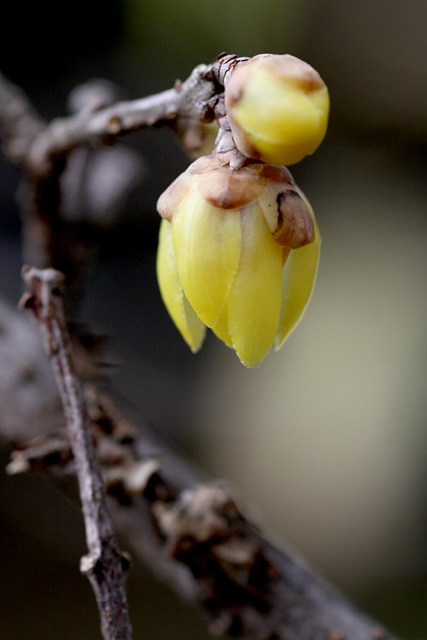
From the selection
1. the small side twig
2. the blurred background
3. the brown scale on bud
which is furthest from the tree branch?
the blurred background

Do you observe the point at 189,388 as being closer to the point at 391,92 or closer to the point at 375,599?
the point at 375,599

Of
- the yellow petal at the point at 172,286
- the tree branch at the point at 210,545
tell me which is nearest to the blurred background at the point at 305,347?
the tree branch at the point at 210,545

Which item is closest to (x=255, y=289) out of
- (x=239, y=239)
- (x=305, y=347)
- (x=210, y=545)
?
(x=239, y=239)

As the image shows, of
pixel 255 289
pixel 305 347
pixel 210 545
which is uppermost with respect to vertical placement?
pixel 305 347

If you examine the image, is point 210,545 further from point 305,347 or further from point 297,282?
point 305,347

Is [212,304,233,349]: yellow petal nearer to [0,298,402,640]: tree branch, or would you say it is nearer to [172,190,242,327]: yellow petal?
[172,190,242,327]: yellow petal

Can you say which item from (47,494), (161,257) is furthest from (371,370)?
(161,257)

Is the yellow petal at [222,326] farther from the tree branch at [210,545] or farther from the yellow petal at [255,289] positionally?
the tree branch at [210,545]

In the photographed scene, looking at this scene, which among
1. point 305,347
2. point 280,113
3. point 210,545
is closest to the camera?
point 280,113
